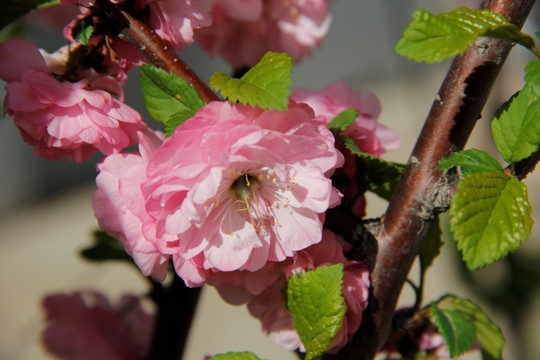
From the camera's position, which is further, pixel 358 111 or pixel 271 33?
pixel 271 33

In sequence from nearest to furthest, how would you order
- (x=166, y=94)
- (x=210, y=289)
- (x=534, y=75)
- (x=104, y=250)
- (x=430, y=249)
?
(x=534, y=75)
(x=166, y=94)
(x=430, y=249)
(x=104, y=250)
(x=210, y=289)

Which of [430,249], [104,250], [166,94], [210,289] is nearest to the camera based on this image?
[166,94]

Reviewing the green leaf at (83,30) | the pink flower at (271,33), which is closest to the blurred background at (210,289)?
the pink flower at (271,33)

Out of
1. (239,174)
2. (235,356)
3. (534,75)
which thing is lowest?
(235,356)

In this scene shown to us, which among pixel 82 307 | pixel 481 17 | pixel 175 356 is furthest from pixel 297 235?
pixel 82 307

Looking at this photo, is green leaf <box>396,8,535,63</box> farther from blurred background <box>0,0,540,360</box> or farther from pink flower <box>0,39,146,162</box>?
blurred background <box>0,0,540,360</box>

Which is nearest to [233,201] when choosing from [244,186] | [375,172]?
[244,186]

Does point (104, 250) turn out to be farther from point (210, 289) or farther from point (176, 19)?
point (210, 289)

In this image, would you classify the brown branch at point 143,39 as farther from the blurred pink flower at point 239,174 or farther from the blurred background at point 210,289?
the blurred background at point 210,289
